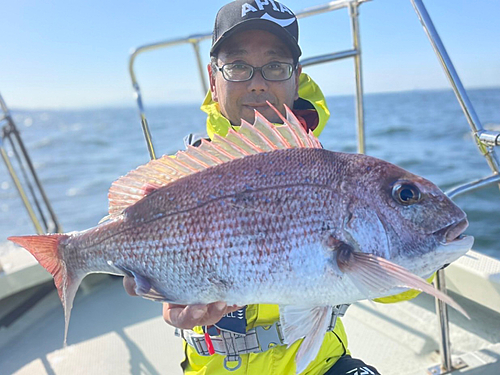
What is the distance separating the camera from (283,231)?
3.15ft

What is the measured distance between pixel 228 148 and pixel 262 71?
2.00 ft

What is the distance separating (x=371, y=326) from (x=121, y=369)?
1529 millimetres

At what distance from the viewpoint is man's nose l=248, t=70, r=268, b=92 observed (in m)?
1.56

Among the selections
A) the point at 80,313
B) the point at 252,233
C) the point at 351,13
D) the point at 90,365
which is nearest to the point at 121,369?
the point at 90,365

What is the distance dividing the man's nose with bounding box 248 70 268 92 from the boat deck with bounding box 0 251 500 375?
4.90 feet

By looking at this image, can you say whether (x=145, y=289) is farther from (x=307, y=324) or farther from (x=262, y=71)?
(x=262, y=71)

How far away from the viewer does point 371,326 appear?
2412mm

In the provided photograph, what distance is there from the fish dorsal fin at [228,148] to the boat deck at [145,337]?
4.63ft

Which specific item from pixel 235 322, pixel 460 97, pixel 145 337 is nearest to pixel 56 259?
pixel 235 322

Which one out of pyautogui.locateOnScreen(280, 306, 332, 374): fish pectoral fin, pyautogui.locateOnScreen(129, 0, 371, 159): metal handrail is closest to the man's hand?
pyautogui.locateOnScreen(280, 306, 332, 374): fish pectoral fin

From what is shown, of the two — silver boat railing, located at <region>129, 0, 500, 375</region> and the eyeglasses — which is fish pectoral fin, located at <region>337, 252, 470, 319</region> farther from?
the eyeglasses

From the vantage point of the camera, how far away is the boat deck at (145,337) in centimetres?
211

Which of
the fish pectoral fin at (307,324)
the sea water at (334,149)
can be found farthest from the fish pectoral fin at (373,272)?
the sea water at (334,149)

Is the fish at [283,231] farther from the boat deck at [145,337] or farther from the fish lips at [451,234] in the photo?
the boat deck at [145,337]
